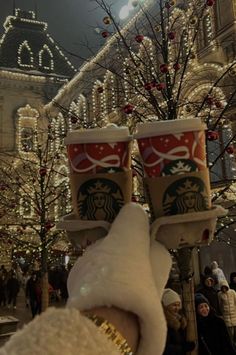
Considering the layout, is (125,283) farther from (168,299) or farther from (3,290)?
(3,290)

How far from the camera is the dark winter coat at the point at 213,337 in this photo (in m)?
4.66

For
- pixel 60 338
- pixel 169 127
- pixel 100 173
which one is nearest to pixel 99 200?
pixel 100 173

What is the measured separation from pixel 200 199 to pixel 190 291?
281 centimetres

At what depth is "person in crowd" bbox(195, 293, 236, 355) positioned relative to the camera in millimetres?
4664

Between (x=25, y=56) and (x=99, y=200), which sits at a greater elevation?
(x=25, y=56)

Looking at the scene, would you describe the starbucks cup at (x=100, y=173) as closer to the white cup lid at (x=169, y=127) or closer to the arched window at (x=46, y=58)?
the white cup lid at (x=169, y=127)

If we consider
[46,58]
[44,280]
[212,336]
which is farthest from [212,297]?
[46,58]

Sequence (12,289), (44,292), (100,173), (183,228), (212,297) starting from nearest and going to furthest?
(183,228) → (100,173) → (212,297) → (44,292) → (12,289)

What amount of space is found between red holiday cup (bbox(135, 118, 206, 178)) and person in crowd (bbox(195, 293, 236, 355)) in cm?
384

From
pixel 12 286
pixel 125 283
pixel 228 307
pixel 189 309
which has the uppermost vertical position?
pixel 125 283

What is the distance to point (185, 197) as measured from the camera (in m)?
1.38

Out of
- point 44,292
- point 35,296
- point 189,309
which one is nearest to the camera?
point 189,309

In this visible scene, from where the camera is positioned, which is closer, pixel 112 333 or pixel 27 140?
pixel 112 333

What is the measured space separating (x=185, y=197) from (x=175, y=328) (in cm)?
321
